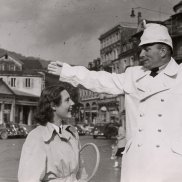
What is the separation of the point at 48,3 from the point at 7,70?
48241 mm

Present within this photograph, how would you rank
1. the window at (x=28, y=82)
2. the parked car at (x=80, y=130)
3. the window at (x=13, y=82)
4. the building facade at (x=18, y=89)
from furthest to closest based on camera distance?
the window at (x=28, y=82)
the window at (x=13, y=82)
the building facade at (x=18, y=89)
the parked car at (x=80, y=130)

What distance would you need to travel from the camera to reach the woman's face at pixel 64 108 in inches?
106

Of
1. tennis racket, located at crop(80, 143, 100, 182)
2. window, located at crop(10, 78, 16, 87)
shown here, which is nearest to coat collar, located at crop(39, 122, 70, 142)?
tennis racket, located at crop(80, 143, 100, 182)

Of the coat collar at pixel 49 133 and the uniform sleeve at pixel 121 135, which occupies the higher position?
the uniform sleeve at pixel 121 135

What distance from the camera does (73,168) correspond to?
8.41ft

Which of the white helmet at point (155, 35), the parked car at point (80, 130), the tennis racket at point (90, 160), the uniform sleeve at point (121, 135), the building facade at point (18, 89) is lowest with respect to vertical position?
the tennis racket at point (90, 160)

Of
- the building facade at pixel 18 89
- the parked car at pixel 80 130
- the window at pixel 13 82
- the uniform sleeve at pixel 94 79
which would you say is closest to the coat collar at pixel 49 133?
the uniform sleeve at pixel 94 79

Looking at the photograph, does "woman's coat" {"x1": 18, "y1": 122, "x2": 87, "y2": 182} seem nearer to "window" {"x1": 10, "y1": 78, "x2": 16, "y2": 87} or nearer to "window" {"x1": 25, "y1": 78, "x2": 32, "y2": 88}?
"window" {"x1": 10, "y1": 78, "x2": 16, "y2": 87}

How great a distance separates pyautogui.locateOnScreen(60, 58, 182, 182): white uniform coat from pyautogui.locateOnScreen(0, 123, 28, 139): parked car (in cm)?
2544

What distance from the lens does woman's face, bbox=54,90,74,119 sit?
269 cm

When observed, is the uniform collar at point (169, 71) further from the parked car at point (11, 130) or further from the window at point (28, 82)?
the window at point (28, 82)

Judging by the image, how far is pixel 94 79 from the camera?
265 cm

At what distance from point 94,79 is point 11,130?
Result: 87.1 ft

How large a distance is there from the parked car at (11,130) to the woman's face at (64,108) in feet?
83.1
